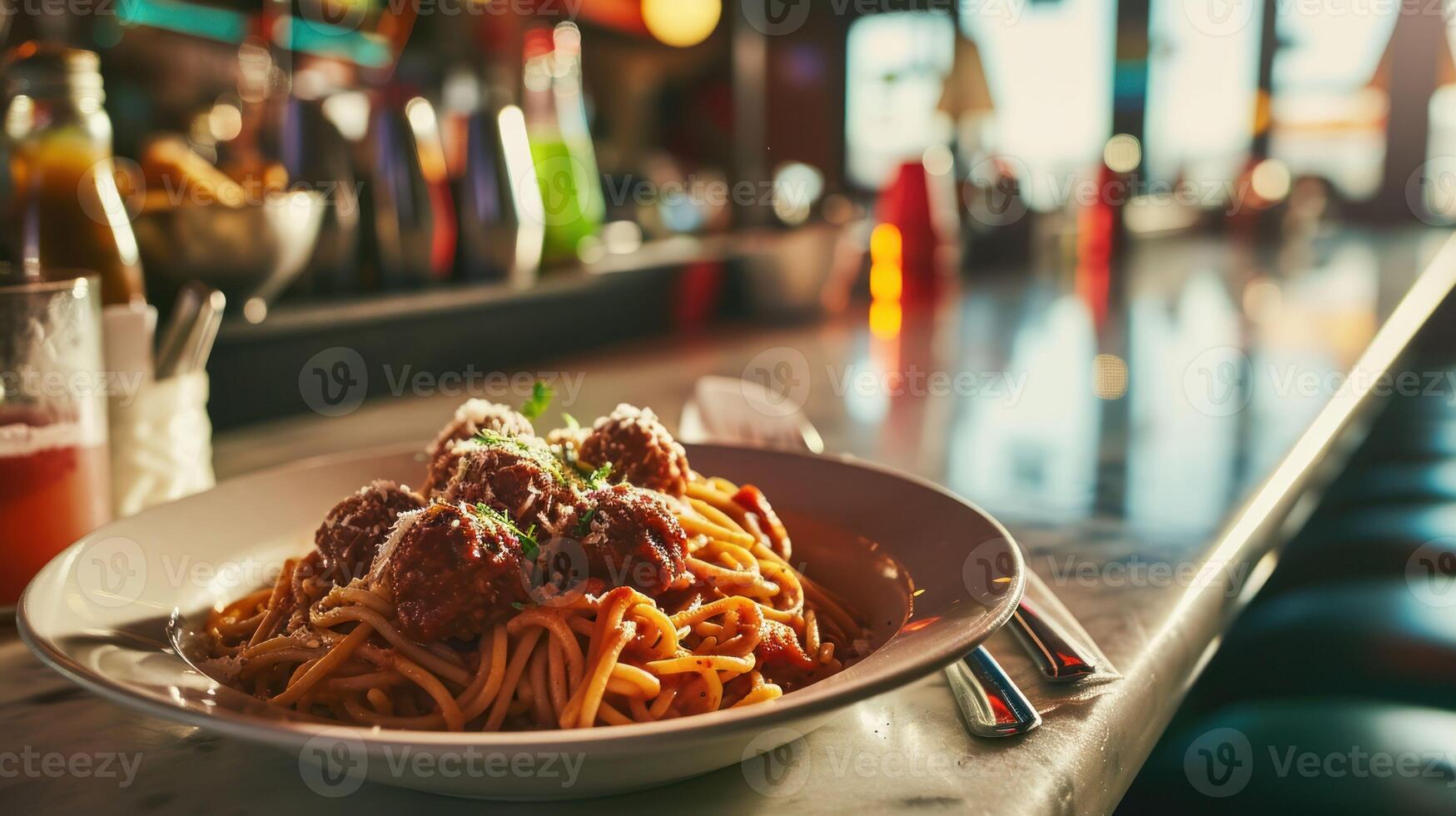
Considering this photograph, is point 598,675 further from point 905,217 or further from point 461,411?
point 905,217

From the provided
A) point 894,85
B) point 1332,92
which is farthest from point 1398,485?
point 1332,92

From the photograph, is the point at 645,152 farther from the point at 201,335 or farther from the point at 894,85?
the point at 201,335

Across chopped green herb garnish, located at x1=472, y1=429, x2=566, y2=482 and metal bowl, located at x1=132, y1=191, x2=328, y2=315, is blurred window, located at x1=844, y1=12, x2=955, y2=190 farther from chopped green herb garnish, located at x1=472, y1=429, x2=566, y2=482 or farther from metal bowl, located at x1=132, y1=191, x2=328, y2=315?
chopped green herb garnish, located at x1=472, y1=429, x2=566, y2=482

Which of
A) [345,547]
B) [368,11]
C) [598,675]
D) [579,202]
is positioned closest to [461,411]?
[345,547]

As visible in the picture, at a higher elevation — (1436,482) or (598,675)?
(598,675)

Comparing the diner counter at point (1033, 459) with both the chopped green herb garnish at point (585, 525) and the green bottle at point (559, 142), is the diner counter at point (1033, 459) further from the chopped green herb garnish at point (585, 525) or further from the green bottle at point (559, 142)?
the green bottle at point (559, 142)

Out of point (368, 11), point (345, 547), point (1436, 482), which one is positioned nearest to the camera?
point (345, 547)

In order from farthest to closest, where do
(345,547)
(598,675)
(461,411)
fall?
(461,411), (345,547), (598,675)

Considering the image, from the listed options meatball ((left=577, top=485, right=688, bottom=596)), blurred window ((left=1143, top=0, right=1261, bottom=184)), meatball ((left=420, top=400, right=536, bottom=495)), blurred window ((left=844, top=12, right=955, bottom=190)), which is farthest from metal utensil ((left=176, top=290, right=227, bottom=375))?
blurred window ((left=1143, top=0, right=1261, bottom=184))
